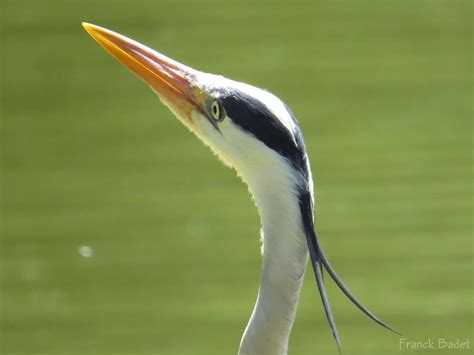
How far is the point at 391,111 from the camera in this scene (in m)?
5.82

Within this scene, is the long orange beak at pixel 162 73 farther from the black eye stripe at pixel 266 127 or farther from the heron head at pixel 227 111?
the black eye stripe at pixel 266 127

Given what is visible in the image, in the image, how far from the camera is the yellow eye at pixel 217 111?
10.1ft

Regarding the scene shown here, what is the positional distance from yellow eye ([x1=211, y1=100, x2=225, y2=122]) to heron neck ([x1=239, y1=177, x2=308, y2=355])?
23cm

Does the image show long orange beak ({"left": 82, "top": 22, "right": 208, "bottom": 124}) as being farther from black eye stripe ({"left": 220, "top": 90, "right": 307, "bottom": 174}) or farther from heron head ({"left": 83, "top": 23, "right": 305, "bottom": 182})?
black eye stripe ({"left": 220, "top": 90, "right": 307, "bottom": 174})

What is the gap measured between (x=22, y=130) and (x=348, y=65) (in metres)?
1.74

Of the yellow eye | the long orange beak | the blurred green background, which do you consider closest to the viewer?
the yellow eye

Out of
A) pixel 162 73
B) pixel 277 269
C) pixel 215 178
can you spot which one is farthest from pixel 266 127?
A: pixel 215 178

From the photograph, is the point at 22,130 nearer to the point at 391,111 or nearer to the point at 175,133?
the point at 175,133

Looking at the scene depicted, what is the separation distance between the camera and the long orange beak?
3234 millimetres

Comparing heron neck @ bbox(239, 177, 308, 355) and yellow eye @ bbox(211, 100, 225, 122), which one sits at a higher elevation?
yellow eye @ bbox(211, 100, 225, 122)

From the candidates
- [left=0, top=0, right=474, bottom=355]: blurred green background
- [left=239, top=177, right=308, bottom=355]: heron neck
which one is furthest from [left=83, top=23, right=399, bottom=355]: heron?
[left=0, top=0, right=474, bottom=355]: blurred green background

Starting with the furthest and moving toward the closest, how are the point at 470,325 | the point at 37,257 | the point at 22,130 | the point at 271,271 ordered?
the point at 22,130 → the point at 37,257 → the point at 470,325 → the point at 271,271

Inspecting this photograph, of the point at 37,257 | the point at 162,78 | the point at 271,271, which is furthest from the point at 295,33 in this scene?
the point at 271,271

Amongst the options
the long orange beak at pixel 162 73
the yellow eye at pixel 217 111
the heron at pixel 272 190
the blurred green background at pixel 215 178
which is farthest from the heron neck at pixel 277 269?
the blurred green background at pixel 215 178
